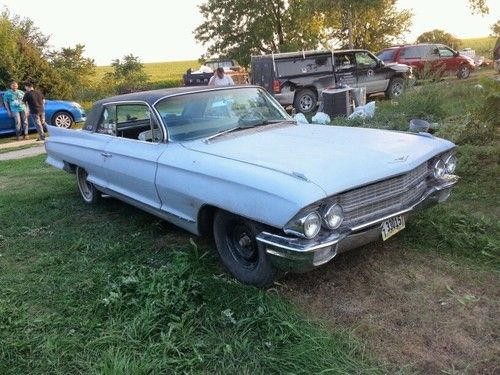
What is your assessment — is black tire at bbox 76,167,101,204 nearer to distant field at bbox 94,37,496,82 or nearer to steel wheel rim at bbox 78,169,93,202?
steel wheel rim at bbox 78,169,93,202

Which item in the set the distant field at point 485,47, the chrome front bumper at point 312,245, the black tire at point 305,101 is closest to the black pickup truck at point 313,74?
the black tire at point 305,101

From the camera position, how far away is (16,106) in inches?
558

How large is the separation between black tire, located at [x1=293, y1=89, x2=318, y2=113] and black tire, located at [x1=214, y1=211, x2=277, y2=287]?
1099 centimetres

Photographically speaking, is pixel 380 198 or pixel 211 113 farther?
pixel 211 113

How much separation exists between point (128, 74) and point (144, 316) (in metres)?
32.3

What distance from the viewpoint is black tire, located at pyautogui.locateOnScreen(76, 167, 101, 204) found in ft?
19.5

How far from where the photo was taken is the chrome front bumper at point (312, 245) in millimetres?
2943

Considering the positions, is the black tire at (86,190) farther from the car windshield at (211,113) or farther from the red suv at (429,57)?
the red suv at (429,57)

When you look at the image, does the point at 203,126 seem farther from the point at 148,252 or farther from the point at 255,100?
the point at 148,252

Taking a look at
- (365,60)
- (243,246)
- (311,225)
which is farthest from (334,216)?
(365,60)

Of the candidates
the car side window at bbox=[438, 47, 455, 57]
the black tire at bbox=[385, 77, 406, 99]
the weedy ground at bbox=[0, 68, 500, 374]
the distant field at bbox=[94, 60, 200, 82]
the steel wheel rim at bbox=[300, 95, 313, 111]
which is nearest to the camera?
the weedy ground at bbox=[0, 68, 500, 374]

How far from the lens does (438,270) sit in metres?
3.58

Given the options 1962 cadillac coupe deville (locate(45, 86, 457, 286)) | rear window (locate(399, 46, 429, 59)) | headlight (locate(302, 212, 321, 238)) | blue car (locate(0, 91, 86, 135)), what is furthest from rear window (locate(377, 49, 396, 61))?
headlight (locate(302, 212, 321, 238))

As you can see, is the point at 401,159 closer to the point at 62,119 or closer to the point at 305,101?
the point at 305,101
